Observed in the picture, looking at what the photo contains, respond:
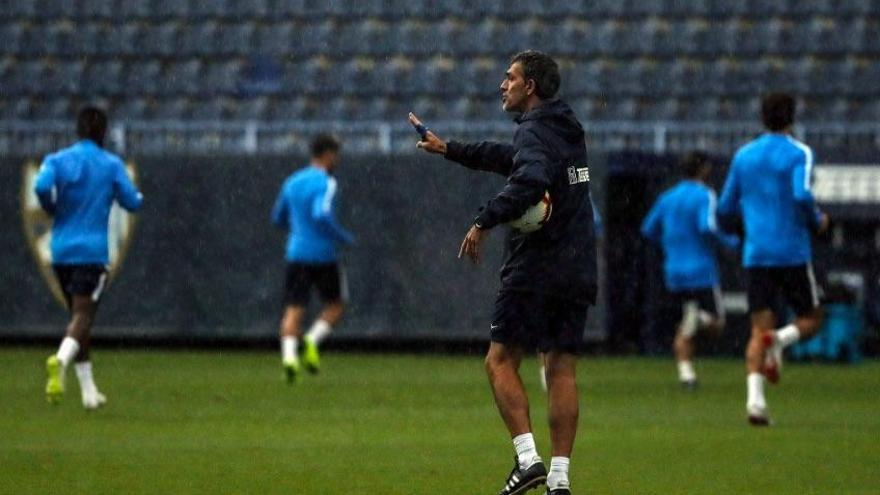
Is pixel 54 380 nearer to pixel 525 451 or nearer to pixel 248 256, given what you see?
pixel 525 451

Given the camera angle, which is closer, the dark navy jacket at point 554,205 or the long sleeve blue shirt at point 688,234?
the dark navy jacket at point 554,205

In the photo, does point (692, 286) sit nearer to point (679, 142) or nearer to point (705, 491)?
point (679, 142)

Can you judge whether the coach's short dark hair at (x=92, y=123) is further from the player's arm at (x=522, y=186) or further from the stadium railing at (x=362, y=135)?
the stadium railing at (x=362, y=135)

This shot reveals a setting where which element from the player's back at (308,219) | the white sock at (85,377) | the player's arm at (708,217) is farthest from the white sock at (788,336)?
the player's back at (308,219)

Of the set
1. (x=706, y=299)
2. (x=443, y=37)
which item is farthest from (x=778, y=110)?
(x=443, y=37)

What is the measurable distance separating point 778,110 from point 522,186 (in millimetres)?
5344

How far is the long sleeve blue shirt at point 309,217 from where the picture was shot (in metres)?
17.6

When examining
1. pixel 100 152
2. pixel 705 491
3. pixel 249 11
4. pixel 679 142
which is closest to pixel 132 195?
pixel 100 152

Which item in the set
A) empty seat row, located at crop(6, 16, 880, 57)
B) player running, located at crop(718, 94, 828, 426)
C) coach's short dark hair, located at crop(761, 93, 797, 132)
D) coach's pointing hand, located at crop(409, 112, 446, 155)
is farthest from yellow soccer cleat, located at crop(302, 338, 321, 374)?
coach's pointing hand, located at crop(409, 112, 446, 155)

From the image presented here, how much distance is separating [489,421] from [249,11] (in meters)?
14.1

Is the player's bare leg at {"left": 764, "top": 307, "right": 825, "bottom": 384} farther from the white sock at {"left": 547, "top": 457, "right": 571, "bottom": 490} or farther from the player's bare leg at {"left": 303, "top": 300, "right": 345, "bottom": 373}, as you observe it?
the player's bare leg at {"left": 303, "top": 300, "right": 345, "bottom": 373}

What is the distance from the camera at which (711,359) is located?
20328mm

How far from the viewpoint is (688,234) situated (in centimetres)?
1742

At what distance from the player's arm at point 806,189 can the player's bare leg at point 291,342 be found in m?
5.26
